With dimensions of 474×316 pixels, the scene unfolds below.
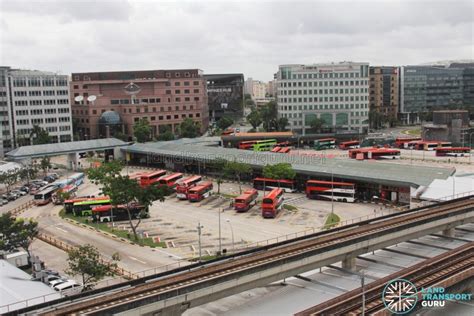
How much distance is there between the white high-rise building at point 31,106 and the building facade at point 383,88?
276ft

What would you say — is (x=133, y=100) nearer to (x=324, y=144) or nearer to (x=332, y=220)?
(x=324, y=144)

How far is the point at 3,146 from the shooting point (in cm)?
9431

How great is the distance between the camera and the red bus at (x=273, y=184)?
5866cm

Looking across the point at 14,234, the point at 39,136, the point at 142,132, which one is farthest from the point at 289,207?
the point at 39,136

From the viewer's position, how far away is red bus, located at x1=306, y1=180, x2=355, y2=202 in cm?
5278

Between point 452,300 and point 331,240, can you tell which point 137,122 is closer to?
point 331,240

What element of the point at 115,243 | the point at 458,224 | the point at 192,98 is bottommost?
the point at 115,243

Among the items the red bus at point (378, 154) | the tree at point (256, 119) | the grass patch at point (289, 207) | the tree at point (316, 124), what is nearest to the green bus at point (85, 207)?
the grass patch at point (289, 207)

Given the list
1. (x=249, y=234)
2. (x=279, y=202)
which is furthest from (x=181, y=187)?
(x=249, y=234)

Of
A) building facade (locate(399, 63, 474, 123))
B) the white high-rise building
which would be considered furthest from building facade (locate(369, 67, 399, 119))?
the white high-rise building

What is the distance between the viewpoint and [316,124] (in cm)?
10894

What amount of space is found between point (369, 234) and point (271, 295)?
676cm

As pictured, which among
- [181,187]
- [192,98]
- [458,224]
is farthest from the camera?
[192,98]

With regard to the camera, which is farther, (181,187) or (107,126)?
(107,126)
